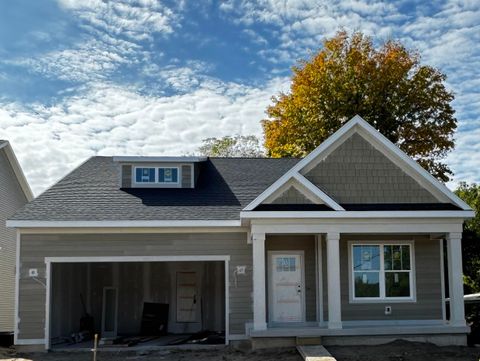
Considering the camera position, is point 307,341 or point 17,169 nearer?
point 307,341

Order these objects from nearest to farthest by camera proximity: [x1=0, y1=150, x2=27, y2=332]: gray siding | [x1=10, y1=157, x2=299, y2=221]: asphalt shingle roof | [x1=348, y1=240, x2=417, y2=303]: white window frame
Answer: [x1=10, y1=157, x2=299, y2=221]: asphalt shingle roof
[x1=348, y1=240, x2=417, y2=303]: white window frame
[x1=0, y1=150, x2=27, y2=332]: gray siding

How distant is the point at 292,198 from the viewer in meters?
16.1

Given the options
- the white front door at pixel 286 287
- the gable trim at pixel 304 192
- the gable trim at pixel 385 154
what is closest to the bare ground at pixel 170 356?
the white front door at pixel 286 287

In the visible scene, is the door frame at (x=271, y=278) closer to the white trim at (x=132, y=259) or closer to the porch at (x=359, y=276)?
the porch at (x=359, y=276)

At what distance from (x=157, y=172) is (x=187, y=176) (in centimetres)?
98

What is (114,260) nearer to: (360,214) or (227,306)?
(227,306)

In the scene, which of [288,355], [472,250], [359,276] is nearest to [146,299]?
[288,355]

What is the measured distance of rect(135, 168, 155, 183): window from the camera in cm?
1875

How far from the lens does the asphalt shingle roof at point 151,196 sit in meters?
16.4

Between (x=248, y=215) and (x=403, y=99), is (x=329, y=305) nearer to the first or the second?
(x=248, y=215)

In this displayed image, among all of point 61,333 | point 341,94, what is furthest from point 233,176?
point 341,94

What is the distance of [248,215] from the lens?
1545 cm

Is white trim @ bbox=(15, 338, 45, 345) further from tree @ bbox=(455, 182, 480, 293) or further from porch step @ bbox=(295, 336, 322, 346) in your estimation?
tree @ bbox=(455, 182, 480, 293)

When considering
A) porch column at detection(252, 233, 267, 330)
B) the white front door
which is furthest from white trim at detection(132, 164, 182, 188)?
porch column at detection(252, 233, 267, 330)
